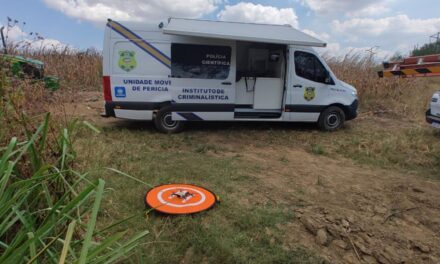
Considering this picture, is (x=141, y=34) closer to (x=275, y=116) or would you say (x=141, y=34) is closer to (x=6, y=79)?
(x=275, y=116)

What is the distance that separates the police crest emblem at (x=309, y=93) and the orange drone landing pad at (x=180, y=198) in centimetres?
443

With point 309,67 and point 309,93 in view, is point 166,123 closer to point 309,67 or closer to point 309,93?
point 309,93

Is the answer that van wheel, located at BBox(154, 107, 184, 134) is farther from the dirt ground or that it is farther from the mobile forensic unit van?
the dirt ground

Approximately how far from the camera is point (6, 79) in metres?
2.37

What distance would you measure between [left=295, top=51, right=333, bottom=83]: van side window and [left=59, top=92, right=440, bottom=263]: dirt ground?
234cm

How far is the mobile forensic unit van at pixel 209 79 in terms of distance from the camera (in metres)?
6.73

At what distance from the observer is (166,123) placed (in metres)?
7.23

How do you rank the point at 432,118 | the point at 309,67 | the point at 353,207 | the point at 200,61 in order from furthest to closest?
the point at 309,67 → the point at 432,118 → the point at 200,61 → the point at 353,207

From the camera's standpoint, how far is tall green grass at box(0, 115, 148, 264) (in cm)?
153

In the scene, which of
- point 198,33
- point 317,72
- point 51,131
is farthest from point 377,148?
point 51,131

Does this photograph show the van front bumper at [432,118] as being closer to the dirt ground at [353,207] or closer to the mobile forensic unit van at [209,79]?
the mobile forensic unit van at [209,79]

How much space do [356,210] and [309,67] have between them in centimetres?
446

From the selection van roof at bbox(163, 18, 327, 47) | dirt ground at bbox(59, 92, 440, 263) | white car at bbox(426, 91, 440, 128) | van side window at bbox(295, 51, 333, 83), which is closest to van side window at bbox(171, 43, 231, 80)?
van roof at bbox(163, 18, 327, 47)

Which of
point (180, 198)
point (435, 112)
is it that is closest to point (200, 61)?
point (180, 198)
